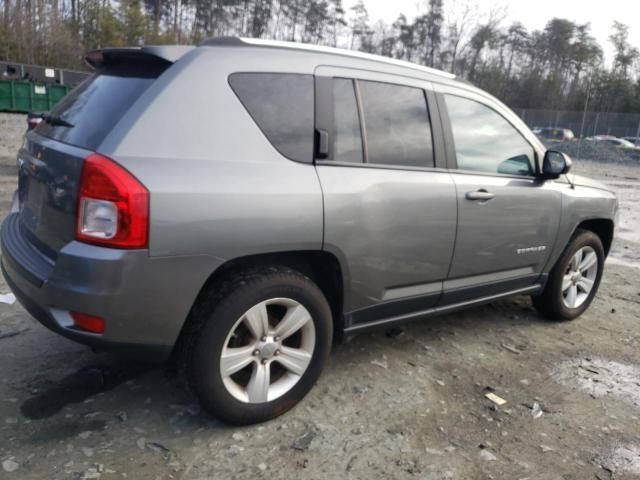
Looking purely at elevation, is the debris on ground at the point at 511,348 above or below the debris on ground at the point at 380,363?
above

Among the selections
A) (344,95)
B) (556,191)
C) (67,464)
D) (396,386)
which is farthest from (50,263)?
(556,191)

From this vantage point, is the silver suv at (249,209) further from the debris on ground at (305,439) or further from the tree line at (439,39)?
the tree line at (439,39)

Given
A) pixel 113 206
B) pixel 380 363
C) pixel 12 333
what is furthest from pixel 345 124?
pixel 12 333

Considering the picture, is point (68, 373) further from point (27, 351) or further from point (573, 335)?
point (573, 335)

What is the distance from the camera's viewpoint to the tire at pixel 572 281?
171 inches

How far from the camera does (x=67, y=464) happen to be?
2.39 m

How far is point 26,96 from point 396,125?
15.7 meters

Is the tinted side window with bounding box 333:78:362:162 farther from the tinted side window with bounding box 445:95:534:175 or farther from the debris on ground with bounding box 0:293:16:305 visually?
the debris on ground with bounding box 0:293:16:305

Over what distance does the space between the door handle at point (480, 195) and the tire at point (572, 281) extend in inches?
48.7

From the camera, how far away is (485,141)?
12.1ft

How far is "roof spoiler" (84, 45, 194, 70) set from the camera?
99.7 inches

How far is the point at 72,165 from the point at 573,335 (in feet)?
12.8

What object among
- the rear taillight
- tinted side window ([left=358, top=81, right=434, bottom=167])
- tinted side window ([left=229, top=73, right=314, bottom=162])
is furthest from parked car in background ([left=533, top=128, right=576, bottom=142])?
the rear taillight

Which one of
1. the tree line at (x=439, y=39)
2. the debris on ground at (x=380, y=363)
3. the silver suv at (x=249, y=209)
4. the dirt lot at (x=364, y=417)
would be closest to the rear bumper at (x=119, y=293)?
the silver suv at (x=249, y=209)
